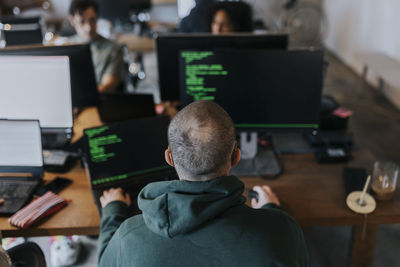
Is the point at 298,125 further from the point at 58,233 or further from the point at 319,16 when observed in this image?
the point at 319,16

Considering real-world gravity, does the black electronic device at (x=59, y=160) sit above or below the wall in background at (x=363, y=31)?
below

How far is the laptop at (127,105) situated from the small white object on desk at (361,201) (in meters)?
1.08

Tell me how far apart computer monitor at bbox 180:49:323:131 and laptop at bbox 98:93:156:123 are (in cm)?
37

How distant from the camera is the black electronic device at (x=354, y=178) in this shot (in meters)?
1.59

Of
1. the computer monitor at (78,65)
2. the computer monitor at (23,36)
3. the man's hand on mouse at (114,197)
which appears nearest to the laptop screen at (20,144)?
the man's hand on mouse at (114,197)

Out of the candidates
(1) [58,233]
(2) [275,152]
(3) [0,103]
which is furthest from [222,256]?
(3) [0,103]

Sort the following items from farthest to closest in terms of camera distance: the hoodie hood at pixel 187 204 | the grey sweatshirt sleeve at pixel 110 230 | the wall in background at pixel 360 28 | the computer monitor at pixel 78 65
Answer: the wall in background at pixel 360 28 < the computer monitor at pixel 78 65 < the grey sweatshirt sleeve at pixel 110 230 < the hoodie hood at pixel 187 204

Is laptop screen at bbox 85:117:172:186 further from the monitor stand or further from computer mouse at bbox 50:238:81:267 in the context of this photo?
computer mouse at bbox 50:238:81:267

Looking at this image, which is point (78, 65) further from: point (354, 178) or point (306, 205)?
point (354, 178)

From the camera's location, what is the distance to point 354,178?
5.37 ft

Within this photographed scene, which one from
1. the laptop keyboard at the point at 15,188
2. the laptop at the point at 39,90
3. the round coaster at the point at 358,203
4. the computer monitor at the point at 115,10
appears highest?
the computer monitor at the point at 115,10

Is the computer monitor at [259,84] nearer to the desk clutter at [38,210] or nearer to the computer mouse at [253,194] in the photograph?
the computer mouse at [253,194]

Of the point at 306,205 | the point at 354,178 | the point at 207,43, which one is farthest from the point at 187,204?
the point at 207,43

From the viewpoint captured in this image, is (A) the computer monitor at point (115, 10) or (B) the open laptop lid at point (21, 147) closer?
(B) the open laptop lid at point (21, 147)
